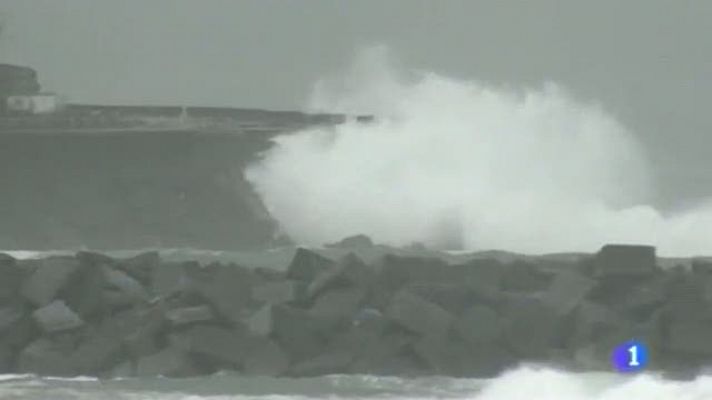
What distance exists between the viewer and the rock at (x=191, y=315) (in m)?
7.49

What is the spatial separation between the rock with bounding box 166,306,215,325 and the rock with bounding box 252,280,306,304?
0.37 m

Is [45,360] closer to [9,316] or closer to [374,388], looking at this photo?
[9,316]

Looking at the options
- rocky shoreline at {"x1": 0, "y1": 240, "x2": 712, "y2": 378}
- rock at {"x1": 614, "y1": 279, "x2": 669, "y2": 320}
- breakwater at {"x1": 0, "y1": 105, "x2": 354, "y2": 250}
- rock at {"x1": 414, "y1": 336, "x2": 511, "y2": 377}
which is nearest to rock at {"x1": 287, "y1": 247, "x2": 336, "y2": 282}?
rocky shoreline at {"x1": 0, "y1": 240, "x2": 712, "y2": 378}

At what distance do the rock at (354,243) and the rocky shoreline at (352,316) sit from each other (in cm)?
130

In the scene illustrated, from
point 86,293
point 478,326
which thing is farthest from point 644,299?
point 86,293

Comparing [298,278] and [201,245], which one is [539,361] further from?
[201,245]

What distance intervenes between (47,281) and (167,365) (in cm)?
109

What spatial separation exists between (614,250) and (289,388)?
228 centimetres

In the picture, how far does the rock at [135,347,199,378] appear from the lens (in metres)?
7.30

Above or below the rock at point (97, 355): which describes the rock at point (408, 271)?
above

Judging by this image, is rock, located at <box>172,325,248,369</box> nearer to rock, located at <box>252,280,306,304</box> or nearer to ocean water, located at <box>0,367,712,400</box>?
ocean water, located at <box>0,367,712,400</box>

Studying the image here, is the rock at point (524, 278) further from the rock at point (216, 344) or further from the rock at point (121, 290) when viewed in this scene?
the rock at point (121, 290)

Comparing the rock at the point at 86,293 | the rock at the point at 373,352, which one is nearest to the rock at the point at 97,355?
the rock at the point at 86,293

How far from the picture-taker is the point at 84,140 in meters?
10.1
